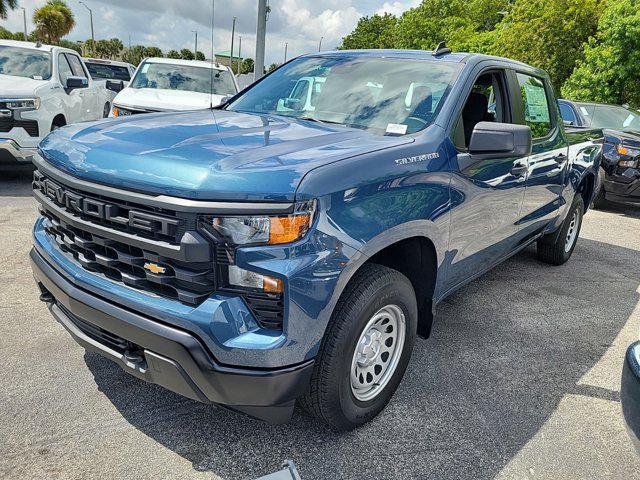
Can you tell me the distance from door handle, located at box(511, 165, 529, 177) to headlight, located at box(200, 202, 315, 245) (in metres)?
2.11

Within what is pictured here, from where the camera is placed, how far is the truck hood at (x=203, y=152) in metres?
1.96

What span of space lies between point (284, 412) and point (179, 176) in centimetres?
103

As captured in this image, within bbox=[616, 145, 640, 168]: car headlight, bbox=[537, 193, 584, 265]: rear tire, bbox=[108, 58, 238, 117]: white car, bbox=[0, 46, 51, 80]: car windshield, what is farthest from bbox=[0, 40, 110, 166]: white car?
bbox=[616, 145, 640, 168]: car headlight

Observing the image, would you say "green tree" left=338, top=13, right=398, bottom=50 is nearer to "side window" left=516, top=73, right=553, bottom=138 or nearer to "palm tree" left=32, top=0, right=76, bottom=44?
"palm tree" left=32, top=0, right=76, bottom=44

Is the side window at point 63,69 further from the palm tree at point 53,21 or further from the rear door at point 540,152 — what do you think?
the palm tree at point 53,21

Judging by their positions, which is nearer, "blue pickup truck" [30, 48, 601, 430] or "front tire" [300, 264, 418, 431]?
"blue pickup truck" [30, 48, 601, 430]

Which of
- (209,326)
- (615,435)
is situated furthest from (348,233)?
(615,435)

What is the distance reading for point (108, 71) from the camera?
627 inches

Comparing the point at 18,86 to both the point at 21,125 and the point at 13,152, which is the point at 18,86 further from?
the point at 13,152

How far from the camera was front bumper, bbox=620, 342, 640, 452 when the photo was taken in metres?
2.02

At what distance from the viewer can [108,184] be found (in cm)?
215

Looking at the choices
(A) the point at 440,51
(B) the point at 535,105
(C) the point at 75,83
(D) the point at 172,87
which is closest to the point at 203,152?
(A) the point at 440,51

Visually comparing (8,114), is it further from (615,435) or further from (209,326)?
(615,435)

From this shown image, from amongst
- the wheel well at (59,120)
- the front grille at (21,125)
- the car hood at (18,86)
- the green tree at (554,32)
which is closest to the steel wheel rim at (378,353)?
the front grille at (21,125)
